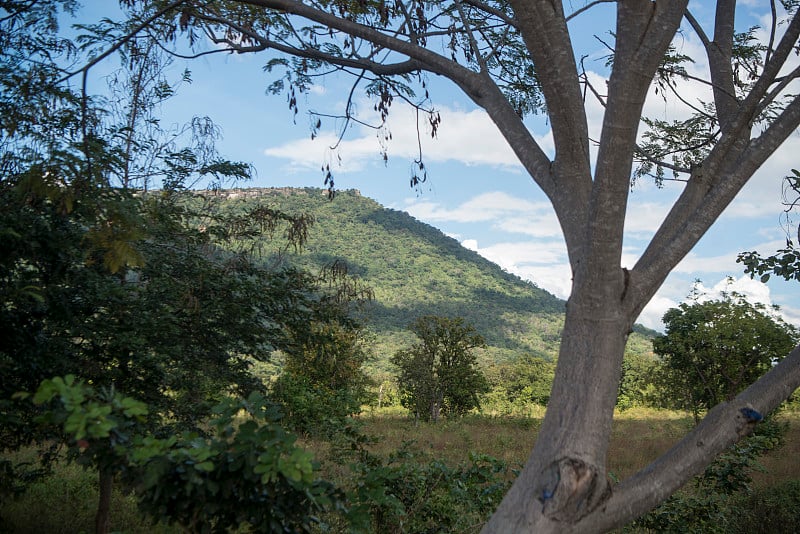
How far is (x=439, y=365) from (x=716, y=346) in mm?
9864

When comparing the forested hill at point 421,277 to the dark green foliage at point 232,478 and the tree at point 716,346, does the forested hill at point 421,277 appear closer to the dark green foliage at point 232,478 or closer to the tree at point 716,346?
the tree at point 716,346

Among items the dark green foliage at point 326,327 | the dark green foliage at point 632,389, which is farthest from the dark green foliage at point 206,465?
the dark green foliage at point 632,389

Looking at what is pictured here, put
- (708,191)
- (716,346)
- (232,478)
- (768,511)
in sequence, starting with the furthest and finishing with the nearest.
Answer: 1. (716,346)
2. (768,511)
3. (708,191)
4. (232,478)

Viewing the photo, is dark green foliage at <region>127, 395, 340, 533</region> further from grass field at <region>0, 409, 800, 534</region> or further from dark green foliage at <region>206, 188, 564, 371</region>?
dark green foliage at <region>206, 188, 564, 371</region>

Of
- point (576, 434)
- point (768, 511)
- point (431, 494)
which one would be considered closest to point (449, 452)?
point (768, 511)

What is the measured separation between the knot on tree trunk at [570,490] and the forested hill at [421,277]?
49884 mm

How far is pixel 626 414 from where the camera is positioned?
28.2 m

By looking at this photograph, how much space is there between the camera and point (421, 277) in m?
70.9

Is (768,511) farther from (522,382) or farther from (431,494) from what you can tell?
(522,382)

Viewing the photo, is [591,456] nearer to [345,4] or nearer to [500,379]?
[345,4]

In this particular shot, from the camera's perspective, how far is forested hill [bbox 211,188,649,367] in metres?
61.1

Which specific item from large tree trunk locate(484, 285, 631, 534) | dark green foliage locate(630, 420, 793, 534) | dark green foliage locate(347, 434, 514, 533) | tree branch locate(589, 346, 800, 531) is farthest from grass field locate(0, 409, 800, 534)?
tree branch locate(589, 346, 800, 531)

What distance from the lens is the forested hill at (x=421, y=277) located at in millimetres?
61094

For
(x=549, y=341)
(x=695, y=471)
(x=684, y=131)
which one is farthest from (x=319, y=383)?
(x=549, y=341)
